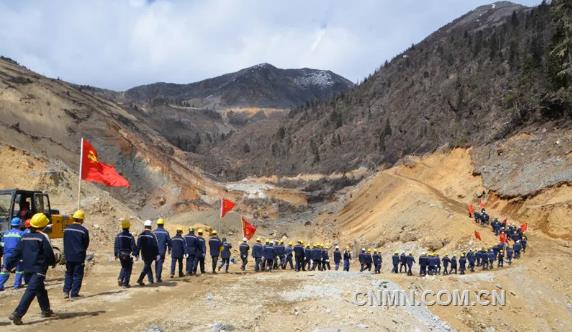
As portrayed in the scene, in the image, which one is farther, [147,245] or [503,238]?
[503,238]

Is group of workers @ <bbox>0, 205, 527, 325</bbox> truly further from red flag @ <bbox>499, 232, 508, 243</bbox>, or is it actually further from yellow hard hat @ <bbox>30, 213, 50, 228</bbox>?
red flag @ <bbox>499, 232, 508, 243</bbox>

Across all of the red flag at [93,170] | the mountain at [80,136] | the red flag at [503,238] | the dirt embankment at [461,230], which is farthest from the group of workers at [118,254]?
the mountain at [80,136]

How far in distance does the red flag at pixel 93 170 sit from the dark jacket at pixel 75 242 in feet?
22.7

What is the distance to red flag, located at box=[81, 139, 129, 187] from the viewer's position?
728 inches

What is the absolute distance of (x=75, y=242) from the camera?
468 inches

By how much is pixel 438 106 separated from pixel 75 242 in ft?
228

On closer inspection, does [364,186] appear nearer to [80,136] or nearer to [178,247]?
[80,136]

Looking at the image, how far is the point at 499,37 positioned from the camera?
81.7 m

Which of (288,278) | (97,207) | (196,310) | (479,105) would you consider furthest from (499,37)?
(196,310)

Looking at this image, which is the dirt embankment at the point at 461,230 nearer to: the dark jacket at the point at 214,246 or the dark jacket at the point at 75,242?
the dark jacket at the point at 214,246

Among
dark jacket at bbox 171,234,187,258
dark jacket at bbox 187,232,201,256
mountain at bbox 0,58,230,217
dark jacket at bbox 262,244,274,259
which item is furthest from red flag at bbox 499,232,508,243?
mountain at bbox 0,58,230,217

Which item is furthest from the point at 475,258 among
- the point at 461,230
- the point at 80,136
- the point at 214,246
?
the point at 80,136

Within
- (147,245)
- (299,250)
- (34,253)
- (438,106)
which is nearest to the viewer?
(34,253)

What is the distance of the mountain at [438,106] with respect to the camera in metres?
49.4
